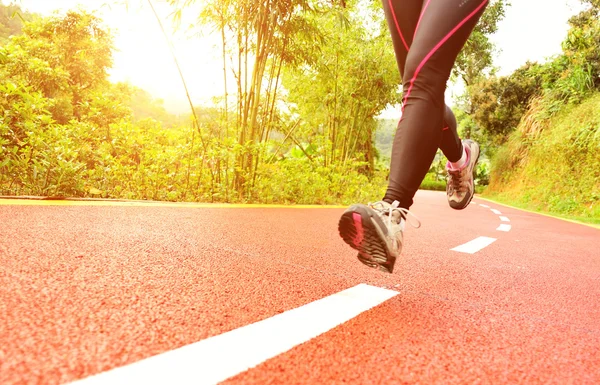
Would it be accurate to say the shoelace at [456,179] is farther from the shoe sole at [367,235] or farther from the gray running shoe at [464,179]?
the shoe sole at [367,235]

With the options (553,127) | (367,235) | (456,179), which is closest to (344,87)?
(456,179)

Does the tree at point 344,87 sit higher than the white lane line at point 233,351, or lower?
higher

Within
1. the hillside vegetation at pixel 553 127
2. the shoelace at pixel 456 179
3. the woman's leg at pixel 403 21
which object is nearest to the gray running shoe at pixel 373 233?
the woman's leg at pixel 403 21

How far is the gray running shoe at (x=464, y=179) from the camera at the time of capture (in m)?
2.33

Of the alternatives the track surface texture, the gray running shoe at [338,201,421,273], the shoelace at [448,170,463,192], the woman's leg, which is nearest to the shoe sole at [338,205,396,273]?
the gray running shoe at [338,201,421,273]

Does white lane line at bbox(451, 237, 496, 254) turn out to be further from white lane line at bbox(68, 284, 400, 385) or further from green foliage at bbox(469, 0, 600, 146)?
green foliage at bbox(469, 0, 600, 146)

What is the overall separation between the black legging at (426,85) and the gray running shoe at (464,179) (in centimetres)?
74

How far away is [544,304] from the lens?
1.71m

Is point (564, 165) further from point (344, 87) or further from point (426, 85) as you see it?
point (426, 85)

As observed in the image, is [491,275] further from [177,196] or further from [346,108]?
[346,108]

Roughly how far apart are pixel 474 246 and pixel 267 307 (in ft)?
8.93

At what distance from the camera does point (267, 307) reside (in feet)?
4.12

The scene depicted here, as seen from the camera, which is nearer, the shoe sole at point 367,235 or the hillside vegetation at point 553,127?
the shoe sole at point 367,235

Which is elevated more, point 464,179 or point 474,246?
point 464,179
